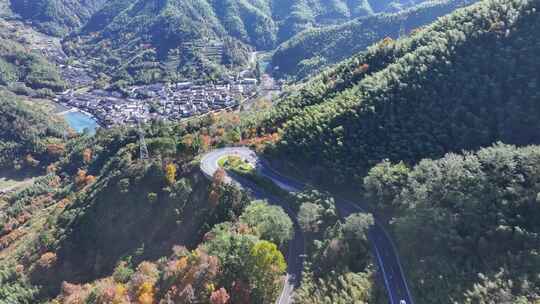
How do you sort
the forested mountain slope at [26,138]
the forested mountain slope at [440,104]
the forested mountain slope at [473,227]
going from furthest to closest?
the forested mountain slope at [26,138] → the forested mountain slope at [440,104] → the forested mountain slope at [473,227]

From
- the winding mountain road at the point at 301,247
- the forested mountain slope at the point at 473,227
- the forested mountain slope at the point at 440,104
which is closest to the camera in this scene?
the forested mountain slope at the point at 473,227

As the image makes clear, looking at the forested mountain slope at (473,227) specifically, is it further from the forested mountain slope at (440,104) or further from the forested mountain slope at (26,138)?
the forested mountain slope at (26,138)

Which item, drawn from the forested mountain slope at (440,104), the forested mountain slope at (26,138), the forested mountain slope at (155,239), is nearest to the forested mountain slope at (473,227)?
the forested mountain slope at (440,104)

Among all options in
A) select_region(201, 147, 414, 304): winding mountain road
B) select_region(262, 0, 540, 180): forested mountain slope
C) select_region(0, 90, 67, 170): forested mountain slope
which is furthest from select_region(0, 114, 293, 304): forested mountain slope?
select_region(0, 90, 67, 170): forested mountain slope

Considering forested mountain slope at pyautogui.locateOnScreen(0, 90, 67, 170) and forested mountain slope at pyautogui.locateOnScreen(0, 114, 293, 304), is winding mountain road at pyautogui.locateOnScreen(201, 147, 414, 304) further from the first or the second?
forested mountain slope at pyautogui.locateOnScreen(0, 90, 67, 170)

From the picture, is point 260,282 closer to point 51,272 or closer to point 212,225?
point 212,225
